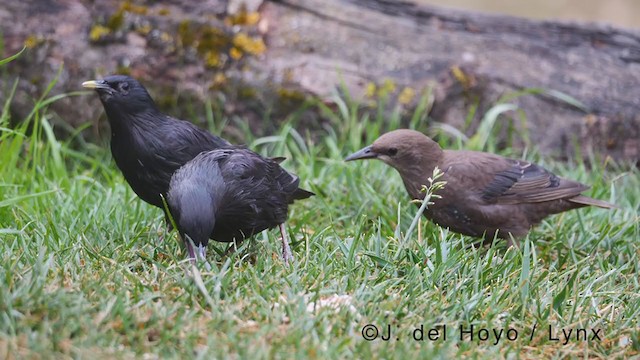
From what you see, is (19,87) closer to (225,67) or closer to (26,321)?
(225,67)

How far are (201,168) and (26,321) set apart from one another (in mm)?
1434

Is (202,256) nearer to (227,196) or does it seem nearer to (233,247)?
(227,196)

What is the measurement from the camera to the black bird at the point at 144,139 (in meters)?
4.66

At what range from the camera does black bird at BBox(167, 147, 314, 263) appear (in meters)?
4.02

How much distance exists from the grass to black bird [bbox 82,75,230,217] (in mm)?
299

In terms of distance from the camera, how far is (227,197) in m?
4.39

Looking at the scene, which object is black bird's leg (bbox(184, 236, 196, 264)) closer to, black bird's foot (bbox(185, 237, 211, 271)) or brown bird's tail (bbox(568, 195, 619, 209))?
black bird's foot (bbox(185, 237, 211, 271))

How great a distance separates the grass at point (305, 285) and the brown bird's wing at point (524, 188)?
269 mm

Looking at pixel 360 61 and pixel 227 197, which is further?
pixel 360 61

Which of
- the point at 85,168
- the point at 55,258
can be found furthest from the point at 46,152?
the point at 55,258

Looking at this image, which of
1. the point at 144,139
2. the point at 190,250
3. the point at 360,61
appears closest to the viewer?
the point at 190,250

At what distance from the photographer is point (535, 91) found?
689cm

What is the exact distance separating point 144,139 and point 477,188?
6.77 feet

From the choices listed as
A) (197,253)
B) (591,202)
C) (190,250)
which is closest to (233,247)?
(190,250)
